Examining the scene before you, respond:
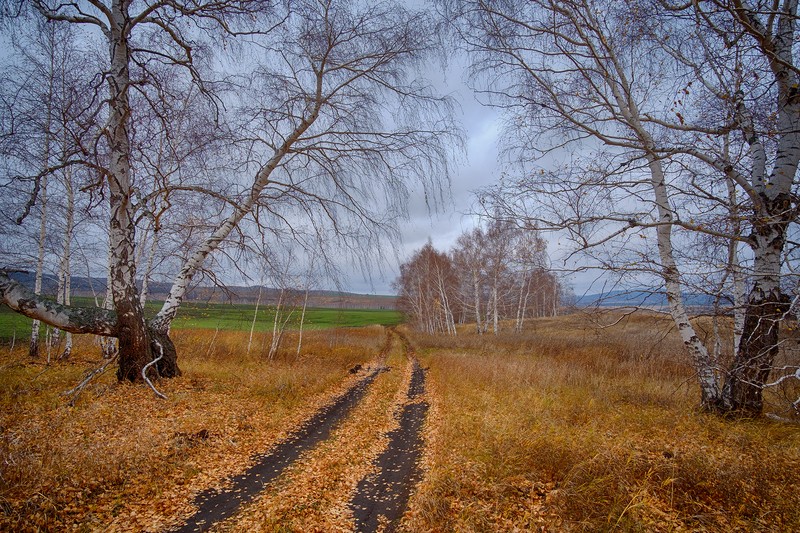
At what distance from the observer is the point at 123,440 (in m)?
4.63

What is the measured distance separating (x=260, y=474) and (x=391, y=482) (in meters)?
1.79

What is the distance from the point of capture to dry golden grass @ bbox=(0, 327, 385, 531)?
11.2 feet

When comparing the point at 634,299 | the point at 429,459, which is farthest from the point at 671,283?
the point at 429,459

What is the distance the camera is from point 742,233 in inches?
194

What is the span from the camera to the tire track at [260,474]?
359 cm

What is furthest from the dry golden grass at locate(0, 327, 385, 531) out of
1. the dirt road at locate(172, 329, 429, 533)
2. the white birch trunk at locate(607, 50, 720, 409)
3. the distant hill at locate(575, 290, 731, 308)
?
the white birch trunk at locate(607, 50, 720, 409)

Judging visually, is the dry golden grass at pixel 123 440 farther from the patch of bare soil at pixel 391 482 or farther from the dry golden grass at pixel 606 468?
the dry golden grass at pixel 606 468

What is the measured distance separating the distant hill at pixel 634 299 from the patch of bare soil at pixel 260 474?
4912 millimetres

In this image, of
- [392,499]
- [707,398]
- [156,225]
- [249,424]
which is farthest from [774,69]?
[156,225]

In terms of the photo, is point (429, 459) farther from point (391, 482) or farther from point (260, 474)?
point (260, 474)

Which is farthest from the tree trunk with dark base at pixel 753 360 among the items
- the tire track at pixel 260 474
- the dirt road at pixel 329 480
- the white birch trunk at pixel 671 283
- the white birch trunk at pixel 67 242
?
the white birch trunk at pixel 67 242

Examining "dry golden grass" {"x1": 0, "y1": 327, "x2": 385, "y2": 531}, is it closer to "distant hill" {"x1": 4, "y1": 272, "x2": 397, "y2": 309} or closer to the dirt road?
the dirt road

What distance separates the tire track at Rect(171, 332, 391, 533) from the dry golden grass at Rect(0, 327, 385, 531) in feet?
0.67

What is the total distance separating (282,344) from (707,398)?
17.8m
